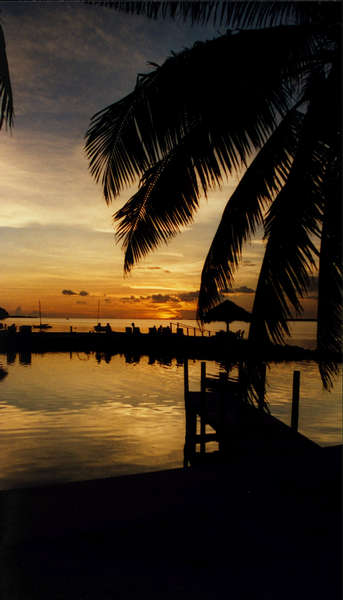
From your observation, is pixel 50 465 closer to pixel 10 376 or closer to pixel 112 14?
pixel 112 14

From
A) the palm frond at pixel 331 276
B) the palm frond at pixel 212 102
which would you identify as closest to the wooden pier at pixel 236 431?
the palm frond at pixel 331 276

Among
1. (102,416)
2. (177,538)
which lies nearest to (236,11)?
(177,538)

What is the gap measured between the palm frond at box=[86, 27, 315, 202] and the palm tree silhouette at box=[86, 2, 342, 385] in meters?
0.01

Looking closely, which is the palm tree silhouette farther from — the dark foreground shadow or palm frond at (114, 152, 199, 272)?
the dark foreground shadow

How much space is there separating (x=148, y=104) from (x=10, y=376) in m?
30.0

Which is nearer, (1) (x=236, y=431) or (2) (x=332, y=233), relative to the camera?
(2) (x=332, y=233)

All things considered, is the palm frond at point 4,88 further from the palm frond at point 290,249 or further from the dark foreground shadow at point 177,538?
the dark foreground shadow at point 177,538

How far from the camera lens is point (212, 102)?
4824mm

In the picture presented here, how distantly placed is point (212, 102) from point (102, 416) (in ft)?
57.4

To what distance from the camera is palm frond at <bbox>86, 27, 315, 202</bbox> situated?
4691 millimetres

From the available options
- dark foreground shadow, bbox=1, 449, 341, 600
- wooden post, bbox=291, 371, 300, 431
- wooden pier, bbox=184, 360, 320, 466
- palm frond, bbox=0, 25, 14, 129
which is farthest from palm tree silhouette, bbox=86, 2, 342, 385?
wooden post, bbox=291, 371, 300, 431

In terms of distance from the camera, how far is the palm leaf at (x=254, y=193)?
16.0ft

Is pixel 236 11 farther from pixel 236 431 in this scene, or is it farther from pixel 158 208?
pixel 236 431

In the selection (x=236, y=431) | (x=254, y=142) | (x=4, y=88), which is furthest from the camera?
(x=236, y=431)
